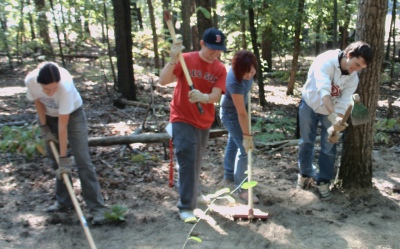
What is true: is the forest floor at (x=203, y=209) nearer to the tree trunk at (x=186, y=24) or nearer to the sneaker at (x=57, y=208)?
the sneaker at (x=57, y=208)

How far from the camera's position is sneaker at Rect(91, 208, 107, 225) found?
13.0 ft

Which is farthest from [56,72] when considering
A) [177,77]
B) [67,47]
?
[67,47]

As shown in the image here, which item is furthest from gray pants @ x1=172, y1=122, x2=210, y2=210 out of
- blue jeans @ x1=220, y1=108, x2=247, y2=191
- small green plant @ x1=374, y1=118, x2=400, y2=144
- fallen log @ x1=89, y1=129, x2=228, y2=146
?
small green plant @ x1=374, y1=118, x2=400, y2=144

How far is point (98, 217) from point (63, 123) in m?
1.08

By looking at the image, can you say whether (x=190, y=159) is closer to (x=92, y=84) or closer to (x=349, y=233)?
(x=349, y=233)

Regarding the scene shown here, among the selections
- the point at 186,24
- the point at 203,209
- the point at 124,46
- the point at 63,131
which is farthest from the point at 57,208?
the point at 186,24

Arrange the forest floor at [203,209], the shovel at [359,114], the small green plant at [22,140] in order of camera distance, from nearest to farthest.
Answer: the forest floor at [203,209], the shovel at [359,114], the small green plant at [22,140]

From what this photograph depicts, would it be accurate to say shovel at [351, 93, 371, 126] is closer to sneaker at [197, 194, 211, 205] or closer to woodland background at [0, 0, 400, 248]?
woodland background at [0, 0, 400, 248]

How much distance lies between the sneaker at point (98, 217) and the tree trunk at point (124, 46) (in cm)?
632

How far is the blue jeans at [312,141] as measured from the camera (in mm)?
4402

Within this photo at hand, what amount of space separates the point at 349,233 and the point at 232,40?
416 inches

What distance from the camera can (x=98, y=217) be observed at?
4.01m

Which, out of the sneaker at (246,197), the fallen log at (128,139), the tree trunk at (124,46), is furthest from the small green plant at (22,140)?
the tree trunk at (124,46)

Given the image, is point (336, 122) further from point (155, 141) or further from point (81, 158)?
point (155, 141)
